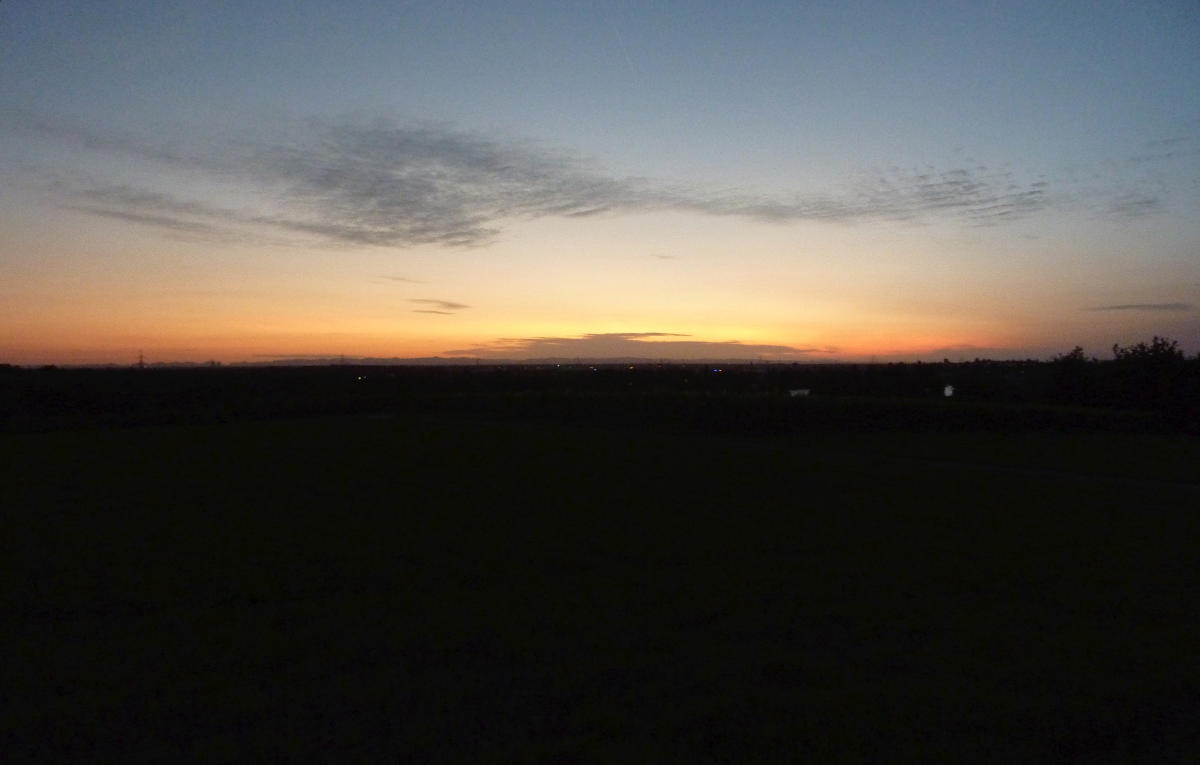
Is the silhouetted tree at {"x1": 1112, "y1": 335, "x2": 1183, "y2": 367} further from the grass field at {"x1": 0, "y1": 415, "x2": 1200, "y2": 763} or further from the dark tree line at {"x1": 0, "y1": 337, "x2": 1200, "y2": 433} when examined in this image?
the grass field at {"x1": 0, "y1": 415, "x2": 1200, "y2": 763}

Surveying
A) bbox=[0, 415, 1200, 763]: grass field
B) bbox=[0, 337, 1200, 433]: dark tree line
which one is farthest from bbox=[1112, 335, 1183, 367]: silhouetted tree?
bbox=[0, 415, 1200, 763]: grass field

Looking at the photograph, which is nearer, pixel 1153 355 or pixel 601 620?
pixel 601 620

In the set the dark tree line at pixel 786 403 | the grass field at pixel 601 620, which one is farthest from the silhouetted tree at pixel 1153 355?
the grass field at pixel 601 620

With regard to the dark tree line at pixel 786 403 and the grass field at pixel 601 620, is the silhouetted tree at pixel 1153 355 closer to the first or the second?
the dark tree line at pixel 786 403

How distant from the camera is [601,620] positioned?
262 inches

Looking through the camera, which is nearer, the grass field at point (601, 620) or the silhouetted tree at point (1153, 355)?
the grass field at point (601, 620)

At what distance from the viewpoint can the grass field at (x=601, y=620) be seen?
4.69 metres

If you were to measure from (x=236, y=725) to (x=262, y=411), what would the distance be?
1146 inches

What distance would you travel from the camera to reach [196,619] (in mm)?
6738

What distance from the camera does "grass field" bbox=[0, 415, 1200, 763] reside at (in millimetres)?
4688

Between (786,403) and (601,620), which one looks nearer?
(601,620)

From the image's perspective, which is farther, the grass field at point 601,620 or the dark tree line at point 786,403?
the dark tree line at point 786,403

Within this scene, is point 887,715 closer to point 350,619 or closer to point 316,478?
point 350,619

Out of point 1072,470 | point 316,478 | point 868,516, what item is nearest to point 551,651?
point 868,516
